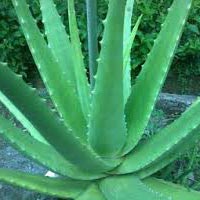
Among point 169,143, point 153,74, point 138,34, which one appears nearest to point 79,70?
point 153,74

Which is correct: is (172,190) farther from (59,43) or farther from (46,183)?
(59,43)

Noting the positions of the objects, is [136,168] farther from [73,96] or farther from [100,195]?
[73,96]

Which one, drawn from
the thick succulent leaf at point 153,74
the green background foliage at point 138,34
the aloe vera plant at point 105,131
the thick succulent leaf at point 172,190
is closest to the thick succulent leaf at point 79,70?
the aloe vera plant at point 105,131

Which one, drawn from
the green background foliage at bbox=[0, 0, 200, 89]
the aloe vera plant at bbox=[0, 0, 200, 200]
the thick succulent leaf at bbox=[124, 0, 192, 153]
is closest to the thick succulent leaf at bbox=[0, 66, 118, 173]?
the aloe vera plant at bbox=[0, 0, 200, 200]

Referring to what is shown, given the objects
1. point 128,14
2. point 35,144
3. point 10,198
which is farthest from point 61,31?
point 10,198

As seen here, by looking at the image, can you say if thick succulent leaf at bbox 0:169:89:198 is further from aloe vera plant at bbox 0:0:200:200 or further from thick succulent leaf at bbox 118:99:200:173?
thick succulent leaf at bbox 118:99:200:173

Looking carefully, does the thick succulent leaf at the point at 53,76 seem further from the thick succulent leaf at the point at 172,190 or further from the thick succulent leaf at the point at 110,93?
the thick succulent leaf at the point at 172,190
